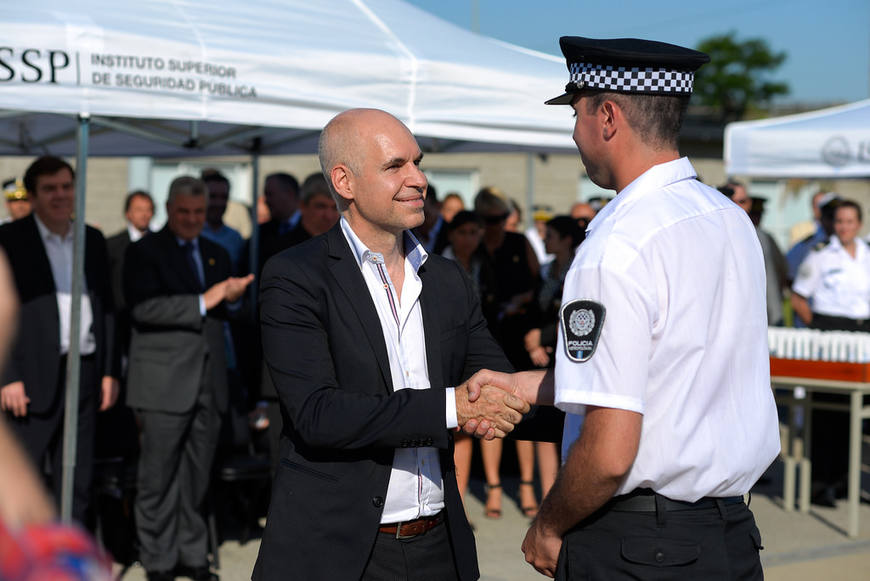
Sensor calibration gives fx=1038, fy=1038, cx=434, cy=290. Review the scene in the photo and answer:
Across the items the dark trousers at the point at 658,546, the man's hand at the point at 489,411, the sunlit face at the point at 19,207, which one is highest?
the sunlit face at the point at 19,207

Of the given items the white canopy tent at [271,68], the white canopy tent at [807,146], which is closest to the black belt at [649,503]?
the white canopy tent at [271,68]

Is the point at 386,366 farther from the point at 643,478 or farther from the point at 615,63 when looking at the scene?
the point at 615,63

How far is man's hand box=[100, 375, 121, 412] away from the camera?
5656 millimetres

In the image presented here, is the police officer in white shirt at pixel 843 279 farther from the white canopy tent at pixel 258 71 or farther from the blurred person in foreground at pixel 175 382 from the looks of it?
the blurred person in foreground at pixel 175 382

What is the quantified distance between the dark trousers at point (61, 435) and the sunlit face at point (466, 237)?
272cm

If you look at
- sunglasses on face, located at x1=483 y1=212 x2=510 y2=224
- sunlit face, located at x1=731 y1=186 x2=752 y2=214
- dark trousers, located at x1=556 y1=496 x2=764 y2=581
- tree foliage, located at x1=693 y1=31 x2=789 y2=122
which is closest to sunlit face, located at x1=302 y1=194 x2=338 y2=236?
sunglasses on face, located at x1=483 y1=212 x2=510 y2=224

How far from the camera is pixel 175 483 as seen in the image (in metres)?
5.61

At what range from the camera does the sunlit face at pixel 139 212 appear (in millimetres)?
10164

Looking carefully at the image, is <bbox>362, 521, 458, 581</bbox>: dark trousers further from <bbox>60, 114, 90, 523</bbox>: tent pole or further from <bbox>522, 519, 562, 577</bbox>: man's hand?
<bbox>60, 114, 90, 523</bbox>: tent pole

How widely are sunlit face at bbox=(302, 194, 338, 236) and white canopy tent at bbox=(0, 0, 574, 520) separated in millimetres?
582

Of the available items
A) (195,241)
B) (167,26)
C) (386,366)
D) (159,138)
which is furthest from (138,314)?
(386,366)

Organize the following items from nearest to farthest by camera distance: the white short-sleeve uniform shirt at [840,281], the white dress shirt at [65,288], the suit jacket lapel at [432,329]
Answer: the suit jacket lapel at [432,329]
the white dress shirt at [65,288]
the white short-sleeve uniform shirt at [840,281]

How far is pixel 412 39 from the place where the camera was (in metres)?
5.43

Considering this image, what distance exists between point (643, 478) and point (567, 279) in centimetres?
46
